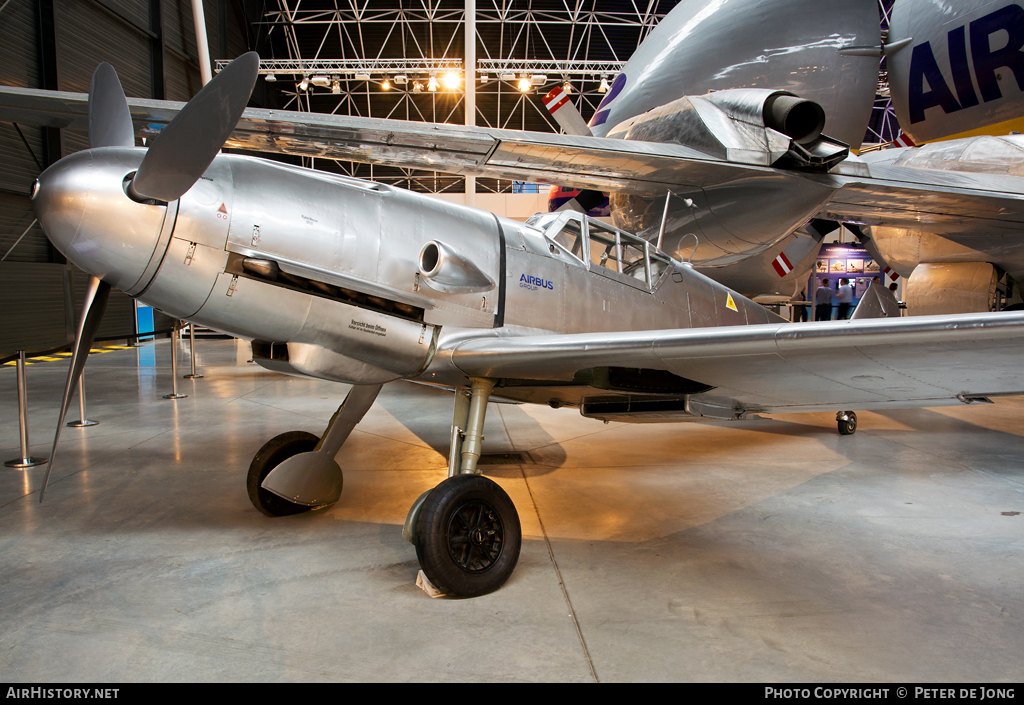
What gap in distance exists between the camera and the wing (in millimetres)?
2188

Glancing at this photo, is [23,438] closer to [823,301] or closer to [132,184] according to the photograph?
[132,184]

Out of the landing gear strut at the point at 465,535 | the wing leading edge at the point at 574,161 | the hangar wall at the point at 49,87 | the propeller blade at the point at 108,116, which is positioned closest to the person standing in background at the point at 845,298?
the wing leading edge at the point at 574,161

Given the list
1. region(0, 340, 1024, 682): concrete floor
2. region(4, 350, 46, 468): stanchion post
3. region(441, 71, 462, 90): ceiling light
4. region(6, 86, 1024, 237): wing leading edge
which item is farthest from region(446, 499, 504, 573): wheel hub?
region(441, 71, 462, 90): ceiling light

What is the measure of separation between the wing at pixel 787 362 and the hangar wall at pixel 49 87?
1028 centimetres

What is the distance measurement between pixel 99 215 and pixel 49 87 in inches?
581

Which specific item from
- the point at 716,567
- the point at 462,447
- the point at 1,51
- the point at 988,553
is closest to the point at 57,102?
the point at 462,447

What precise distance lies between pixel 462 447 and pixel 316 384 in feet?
24.0

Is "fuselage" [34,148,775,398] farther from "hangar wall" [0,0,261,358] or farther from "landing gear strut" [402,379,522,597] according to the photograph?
"hangar wall" [0,0,261,358]

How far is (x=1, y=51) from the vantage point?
12.1 meters

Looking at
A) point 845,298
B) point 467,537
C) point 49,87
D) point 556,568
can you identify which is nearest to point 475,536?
point 467,537

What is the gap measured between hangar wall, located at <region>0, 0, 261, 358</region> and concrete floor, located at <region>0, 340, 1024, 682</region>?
325 inches

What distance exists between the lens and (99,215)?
2.50 meters

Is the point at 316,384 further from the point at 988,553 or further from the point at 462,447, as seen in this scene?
the point at 988,553

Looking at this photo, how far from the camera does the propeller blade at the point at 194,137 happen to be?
2412mm
